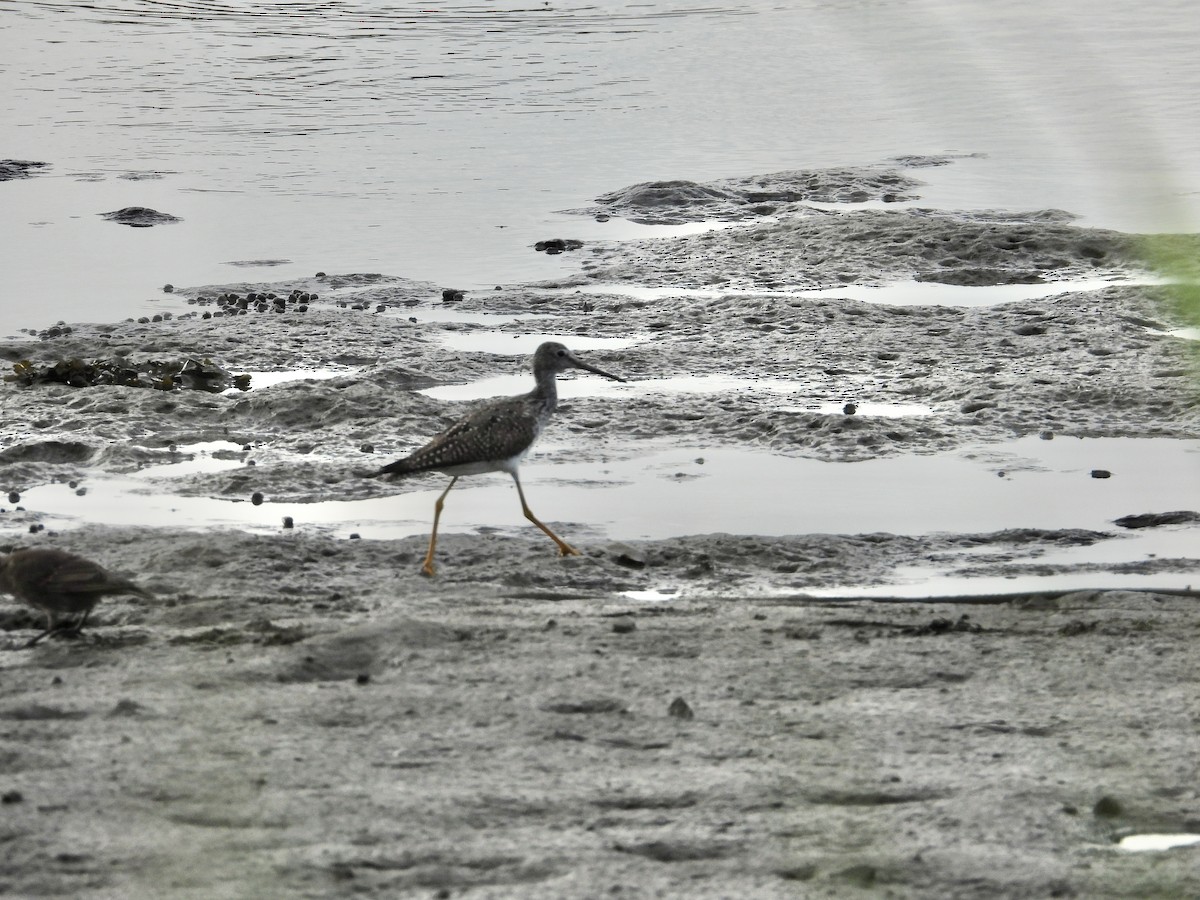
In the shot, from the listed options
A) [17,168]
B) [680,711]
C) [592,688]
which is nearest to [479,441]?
[592,688]

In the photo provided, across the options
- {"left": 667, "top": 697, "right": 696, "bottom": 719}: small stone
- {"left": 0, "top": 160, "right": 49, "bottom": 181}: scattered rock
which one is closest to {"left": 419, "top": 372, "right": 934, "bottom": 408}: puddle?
{"left": 667, "top": 697, "right": 696, "bottom": 719}: small stone

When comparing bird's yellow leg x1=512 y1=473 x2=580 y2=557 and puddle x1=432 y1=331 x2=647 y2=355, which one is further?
puddle x1=432 y1=331 x2=647 y2=355

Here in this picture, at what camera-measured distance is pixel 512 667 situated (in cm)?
548

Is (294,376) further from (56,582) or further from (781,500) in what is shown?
(56,582)

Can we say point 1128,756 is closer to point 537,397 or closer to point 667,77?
point 537,397

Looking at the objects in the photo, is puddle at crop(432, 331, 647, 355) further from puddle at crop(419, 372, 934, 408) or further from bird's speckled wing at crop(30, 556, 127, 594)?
bird's speckled wing at crop(30, 556, 127, 594)

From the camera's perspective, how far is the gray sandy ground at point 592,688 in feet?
13.0

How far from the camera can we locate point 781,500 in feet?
26.3

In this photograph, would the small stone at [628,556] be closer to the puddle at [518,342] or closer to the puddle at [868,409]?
the puddle at [868,409]

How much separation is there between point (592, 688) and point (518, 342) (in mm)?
5749

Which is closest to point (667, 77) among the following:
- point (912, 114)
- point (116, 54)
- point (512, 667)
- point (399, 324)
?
point (116, 54)

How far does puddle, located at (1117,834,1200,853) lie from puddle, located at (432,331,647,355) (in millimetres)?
6763

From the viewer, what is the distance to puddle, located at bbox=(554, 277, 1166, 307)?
11.6 m

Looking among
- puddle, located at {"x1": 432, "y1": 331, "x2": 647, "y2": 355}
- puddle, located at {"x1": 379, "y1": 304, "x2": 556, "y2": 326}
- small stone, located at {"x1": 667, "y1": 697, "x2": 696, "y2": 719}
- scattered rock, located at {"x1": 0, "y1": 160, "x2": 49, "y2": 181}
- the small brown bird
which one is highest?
scattered rock, located at {"x1": 0, "y1": 160, "x2": 49, "y2": 181}
